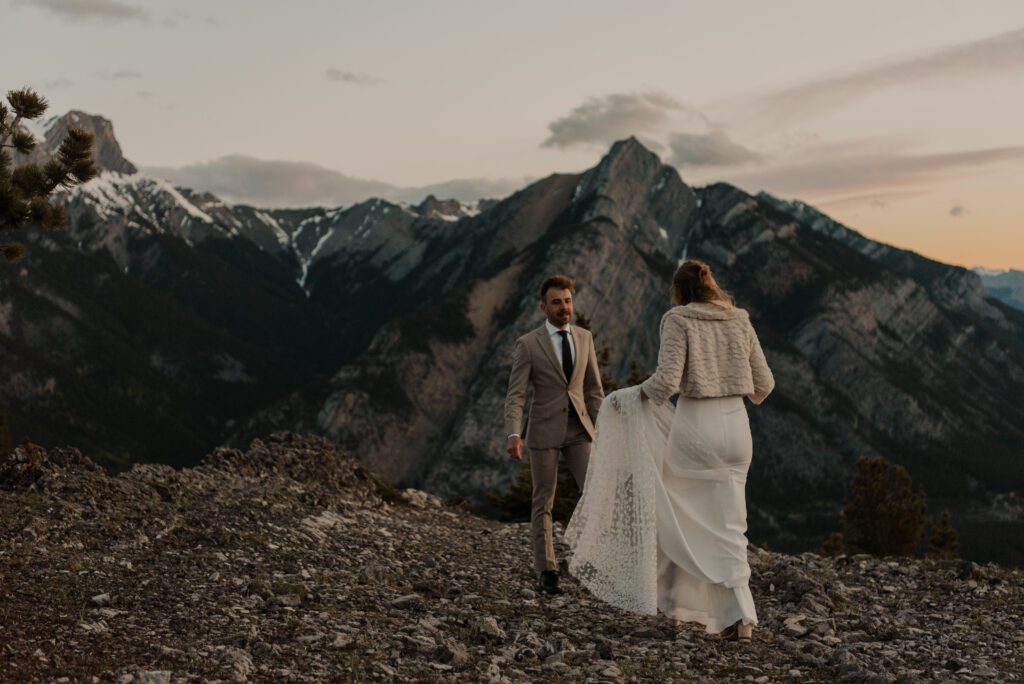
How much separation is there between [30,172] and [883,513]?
142 feet

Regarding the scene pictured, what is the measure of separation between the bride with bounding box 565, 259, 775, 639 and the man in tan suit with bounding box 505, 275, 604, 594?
0.95 m

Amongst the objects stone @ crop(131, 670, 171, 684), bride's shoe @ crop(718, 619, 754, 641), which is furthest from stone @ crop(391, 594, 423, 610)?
stone @ crop(131, 670, 171, 684)

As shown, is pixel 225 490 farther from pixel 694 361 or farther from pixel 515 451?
pixel 694 361

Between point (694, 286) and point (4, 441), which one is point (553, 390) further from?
point (4, 441)

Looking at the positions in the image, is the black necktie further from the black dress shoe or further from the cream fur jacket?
the black dress shoe

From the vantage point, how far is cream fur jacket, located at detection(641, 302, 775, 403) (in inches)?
345

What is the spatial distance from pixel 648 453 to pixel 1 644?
608 cm

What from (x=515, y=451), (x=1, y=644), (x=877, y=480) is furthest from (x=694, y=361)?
(x=877, y=480)

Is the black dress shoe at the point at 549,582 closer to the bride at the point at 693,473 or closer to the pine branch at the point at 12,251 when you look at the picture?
the bride at the point at 693,473

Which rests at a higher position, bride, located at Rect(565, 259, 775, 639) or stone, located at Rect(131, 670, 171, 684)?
bride, located at Rect(565, 259, 775, 639)

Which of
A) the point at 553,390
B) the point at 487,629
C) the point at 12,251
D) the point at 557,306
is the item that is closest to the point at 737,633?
the point at 487,629

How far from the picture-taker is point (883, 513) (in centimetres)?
4444

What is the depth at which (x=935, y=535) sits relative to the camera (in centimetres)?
4438

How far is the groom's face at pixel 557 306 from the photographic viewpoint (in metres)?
10.3
